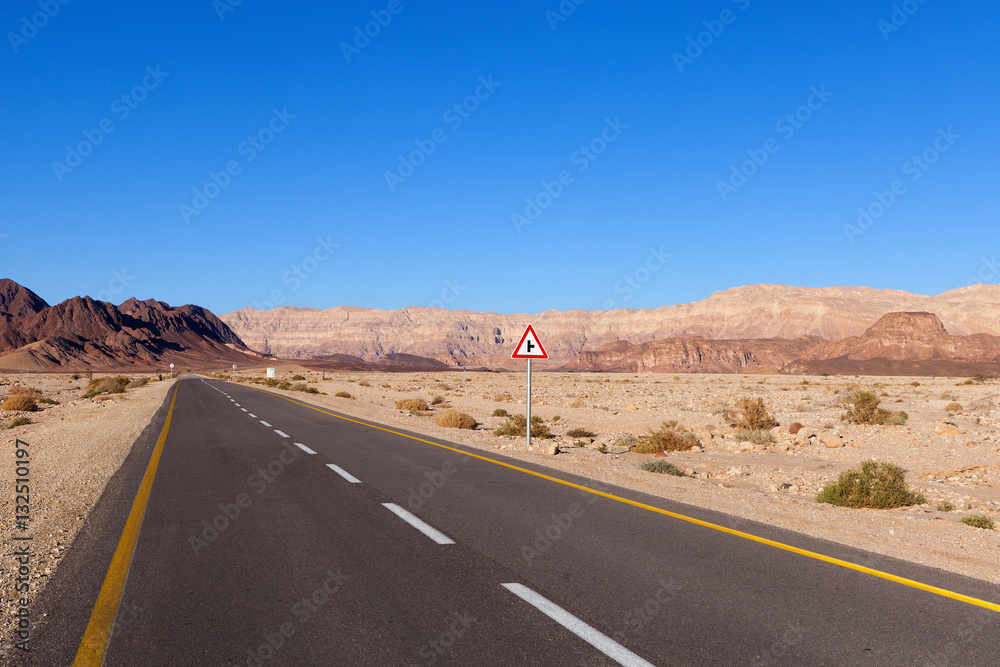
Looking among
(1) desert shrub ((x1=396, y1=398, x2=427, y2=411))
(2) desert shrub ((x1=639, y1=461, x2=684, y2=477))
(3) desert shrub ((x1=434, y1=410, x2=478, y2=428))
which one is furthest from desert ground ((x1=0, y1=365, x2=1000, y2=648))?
(1) desert shrub ((x1=396, y1=398, x2=427, y2=411))

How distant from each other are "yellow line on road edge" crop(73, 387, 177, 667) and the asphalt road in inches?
2.8

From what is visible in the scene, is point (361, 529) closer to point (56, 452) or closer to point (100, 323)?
point (56, 452)

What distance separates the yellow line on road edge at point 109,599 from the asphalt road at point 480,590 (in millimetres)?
71

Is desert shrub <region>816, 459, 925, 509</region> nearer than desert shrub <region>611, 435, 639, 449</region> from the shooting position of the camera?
Yes

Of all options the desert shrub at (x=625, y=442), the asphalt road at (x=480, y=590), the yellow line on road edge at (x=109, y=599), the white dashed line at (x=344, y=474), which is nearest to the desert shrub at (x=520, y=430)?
the desert shrub at (x=625, y=442)

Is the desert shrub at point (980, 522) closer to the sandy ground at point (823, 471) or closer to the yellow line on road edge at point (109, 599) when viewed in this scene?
the sandy ground at point (823, 471)

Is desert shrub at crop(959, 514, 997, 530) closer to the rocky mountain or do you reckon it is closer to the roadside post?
the roadside post

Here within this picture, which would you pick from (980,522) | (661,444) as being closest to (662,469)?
(661,444)

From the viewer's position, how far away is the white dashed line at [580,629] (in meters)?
4.10

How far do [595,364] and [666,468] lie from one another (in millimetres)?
159764

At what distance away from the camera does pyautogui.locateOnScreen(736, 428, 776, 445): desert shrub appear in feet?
67.1

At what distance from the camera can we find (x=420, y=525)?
24.8ft

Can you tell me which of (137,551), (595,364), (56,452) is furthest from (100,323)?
(137,551)

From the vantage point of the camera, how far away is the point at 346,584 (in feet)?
18.0
